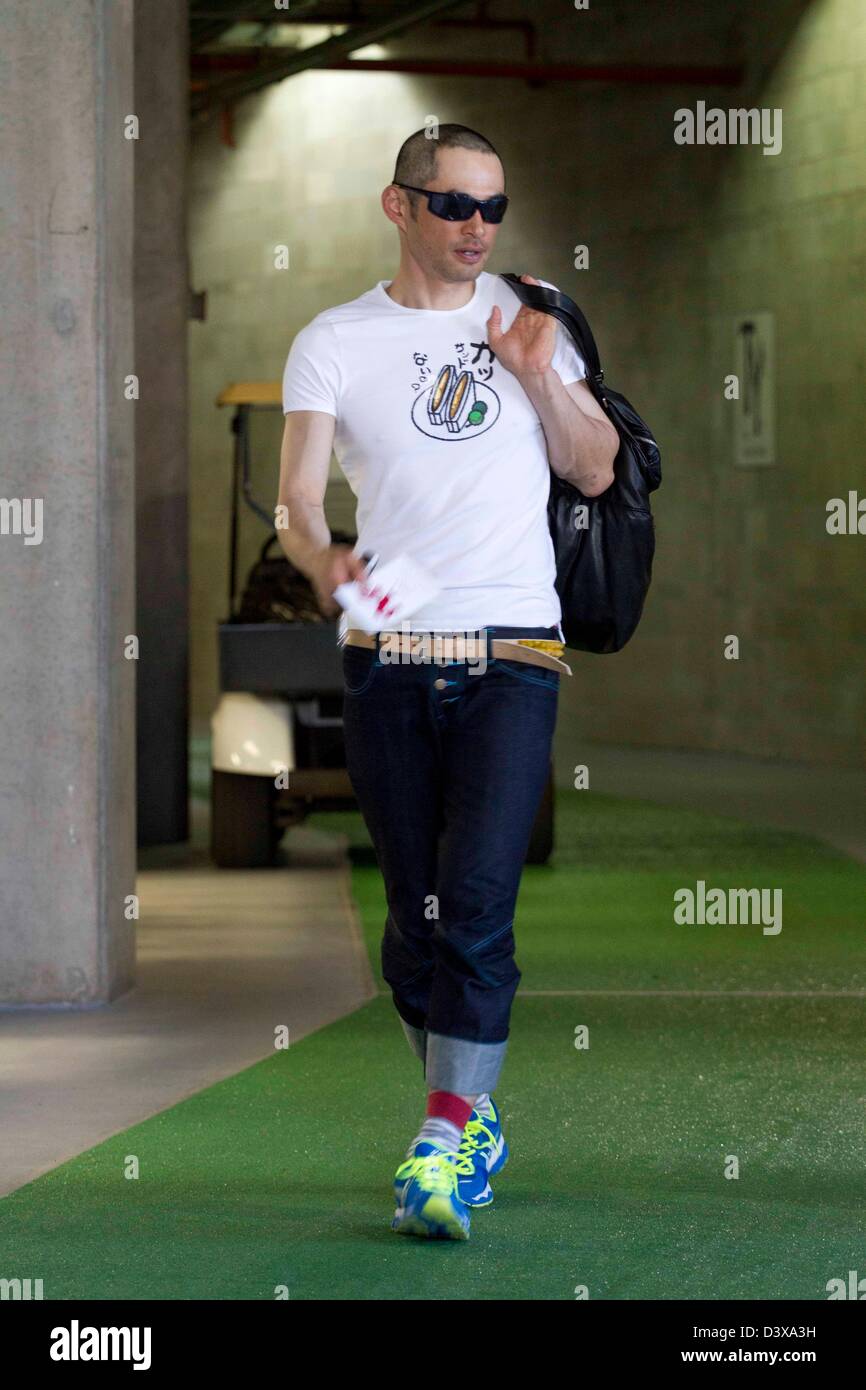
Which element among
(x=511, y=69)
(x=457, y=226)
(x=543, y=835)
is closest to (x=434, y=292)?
(x=457, y=226)

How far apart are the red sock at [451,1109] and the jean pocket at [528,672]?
2.49 ft

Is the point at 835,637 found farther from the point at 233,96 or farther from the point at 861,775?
the point at 233,96

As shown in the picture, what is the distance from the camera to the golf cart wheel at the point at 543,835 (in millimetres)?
9680

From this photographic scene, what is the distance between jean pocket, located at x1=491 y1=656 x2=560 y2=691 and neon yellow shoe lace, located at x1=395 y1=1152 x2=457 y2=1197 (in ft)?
2.84

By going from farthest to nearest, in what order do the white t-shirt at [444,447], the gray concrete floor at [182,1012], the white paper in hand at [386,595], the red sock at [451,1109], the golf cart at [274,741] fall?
the golf cart at [274,741] → the gray concrete floor at [182,1012] → the red sock at [451,1109] → the white t-shirt at [444,447] → the white paper in hand at [386,595]

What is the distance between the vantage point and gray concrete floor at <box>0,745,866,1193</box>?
5.06 m

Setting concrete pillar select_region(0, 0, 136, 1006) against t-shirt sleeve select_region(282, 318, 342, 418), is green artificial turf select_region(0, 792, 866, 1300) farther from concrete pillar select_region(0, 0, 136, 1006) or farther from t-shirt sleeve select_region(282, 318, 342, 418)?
t-shirt sleeve select_region(282, 318, 342, 418)

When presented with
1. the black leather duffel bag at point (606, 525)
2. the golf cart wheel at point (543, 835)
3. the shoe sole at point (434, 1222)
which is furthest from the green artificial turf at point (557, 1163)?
the golf cart wheel at point (543, 835)

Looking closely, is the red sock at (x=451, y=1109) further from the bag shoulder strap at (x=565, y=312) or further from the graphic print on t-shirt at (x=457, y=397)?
the bag shoulder strap at (x=565, y=312)

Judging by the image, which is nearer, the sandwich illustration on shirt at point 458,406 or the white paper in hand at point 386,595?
the white paper in hand at point 386,595

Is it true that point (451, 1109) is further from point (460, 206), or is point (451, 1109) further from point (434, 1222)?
point (460, 206)

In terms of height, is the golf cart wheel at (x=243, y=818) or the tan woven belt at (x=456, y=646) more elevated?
the tan woven belt at (x=456, y=646)

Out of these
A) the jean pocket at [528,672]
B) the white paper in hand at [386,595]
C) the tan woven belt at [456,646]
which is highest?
the white paper in hand at [386,595]
